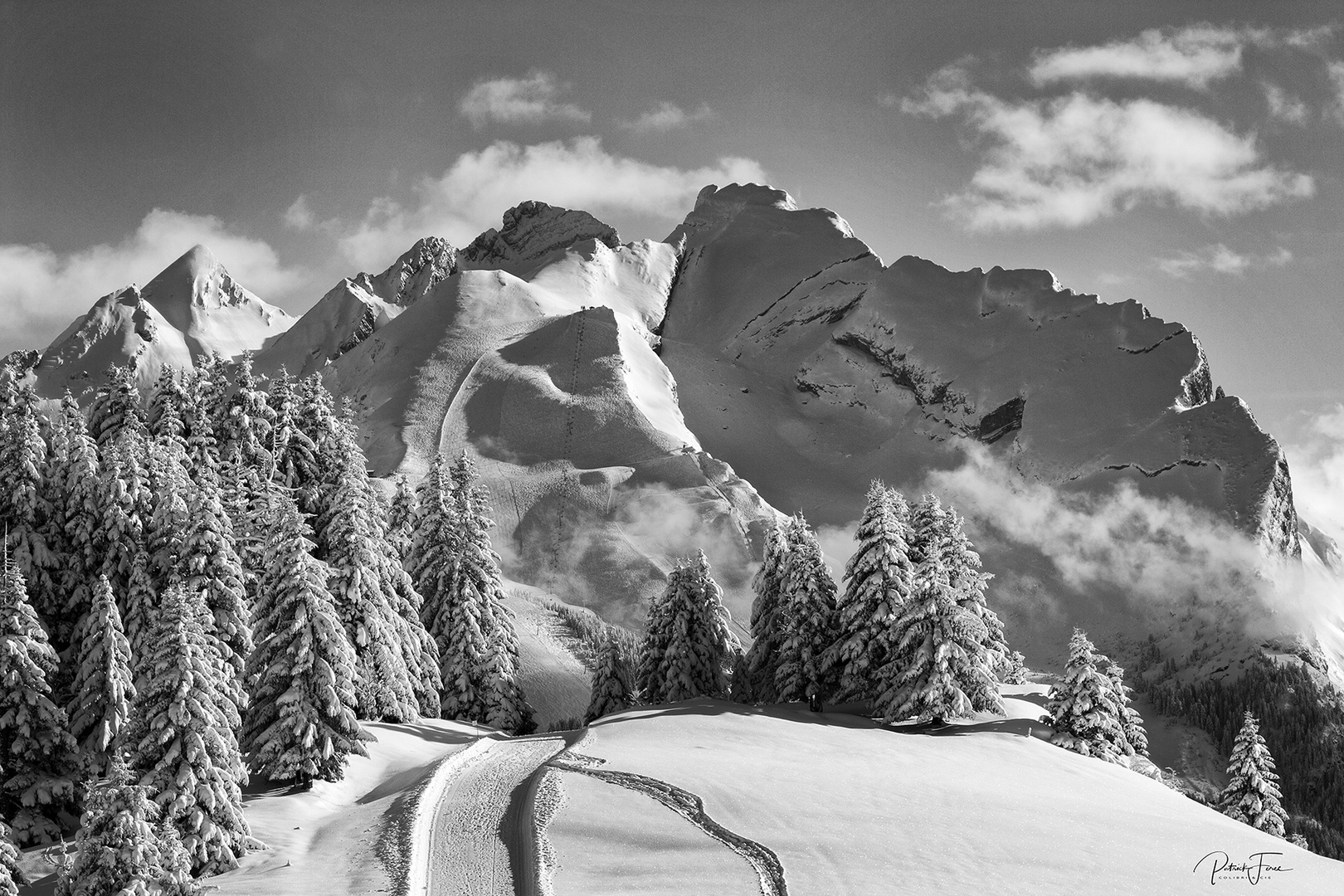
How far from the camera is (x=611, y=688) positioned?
53.3m

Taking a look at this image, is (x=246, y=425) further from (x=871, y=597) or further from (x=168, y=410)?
(x=871, y=597)

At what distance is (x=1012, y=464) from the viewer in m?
150

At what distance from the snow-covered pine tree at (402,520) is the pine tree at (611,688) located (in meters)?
12.1

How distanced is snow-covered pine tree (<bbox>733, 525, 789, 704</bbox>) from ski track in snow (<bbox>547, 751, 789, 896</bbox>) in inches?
752

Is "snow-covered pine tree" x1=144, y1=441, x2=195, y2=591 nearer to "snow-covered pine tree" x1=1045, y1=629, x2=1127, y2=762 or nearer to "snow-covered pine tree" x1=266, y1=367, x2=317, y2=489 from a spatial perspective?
"snow-covered pine tree" x1=266, y1=367, x2=317, y2=489

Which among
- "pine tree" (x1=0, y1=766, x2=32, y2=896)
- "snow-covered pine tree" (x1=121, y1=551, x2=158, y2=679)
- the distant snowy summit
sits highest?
the distant snowy summit

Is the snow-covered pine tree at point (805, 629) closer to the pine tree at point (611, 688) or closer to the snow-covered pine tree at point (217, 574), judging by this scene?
the pine tree at point (611, 688)

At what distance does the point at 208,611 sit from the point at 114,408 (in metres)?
32.5

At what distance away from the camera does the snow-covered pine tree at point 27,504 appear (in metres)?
39.0

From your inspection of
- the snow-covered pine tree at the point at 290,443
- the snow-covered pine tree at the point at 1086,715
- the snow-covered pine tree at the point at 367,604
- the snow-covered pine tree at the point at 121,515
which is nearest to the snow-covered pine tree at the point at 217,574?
the snow-covered pine tree at the point at 367,604

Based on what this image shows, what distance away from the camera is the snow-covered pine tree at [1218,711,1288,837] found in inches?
1877

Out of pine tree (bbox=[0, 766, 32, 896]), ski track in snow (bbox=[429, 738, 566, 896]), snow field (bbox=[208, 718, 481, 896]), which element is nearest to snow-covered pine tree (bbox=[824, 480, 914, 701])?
ski track in snow (bbox=[429, 738, 566, 896])

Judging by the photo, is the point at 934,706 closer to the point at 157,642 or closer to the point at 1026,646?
the point at 157,642
